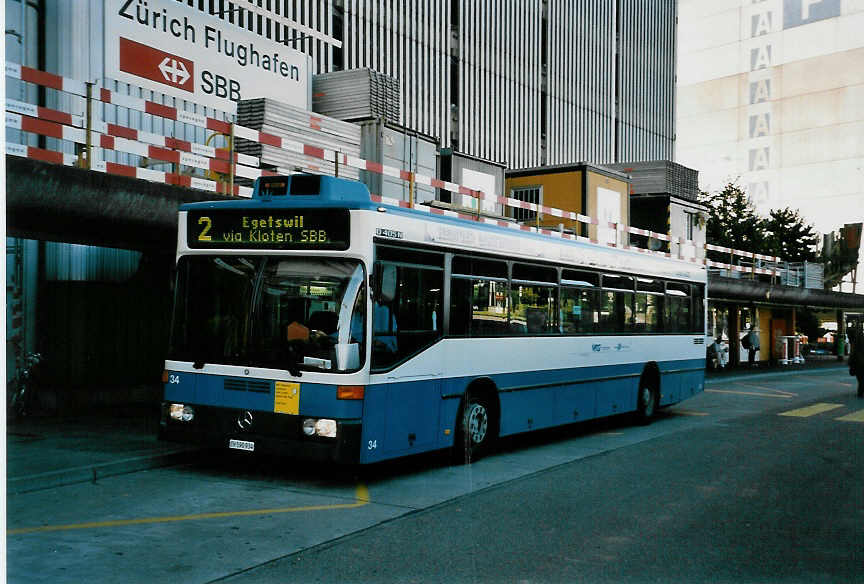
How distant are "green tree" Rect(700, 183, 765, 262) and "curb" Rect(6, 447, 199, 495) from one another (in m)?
→ 42.1

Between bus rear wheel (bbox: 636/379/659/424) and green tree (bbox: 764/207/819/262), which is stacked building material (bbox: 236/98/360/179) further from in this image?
green tree (bbox: 764/207/819/262)

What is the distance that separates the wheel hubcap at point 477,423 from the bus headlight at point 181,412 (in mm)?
3019

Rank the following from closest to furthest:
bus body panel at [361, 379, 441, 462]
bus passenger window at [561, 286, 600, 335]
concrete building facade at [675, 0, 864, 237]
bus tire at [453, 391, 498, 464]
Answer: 1. bus body panel at [361, 379, 441, 462]
2. bus tire at [453, 391, 498, 464]
3. bus passenger window at [561, 286, 600, 335]
4. concrete building facade at [675, 0, 864, 237]

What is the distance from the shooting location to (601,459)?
423 inches

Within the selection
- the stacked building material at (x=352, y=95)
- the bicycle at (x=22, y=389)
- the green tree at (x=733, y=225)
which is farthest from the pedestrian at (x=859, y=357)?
the green tree at (x=733, y=225)

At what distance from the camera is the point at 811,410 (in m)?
17.5

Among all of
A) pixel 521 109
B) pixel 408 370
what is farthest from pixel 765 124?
pixel 408 370

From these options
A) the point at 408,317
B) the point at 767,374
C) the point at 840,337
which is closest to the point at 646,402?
the point at 408,317

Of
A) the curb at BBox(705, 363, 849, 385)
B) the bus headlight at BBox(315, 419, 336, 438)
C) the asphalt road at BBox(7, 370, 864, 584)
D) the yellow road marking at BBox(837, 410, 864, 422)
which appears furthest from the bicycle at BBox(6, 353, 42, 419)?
the curb at BBox(705, 363, 849, 385)

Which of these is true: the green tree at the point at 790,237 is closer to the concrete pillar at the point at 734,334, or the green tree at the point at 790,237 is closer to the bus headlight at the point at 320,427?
the concrete pillar at the point at 734,334

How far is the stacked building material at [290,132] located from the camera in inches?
573

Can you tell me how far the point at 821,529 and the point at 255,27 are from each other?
21.7 m

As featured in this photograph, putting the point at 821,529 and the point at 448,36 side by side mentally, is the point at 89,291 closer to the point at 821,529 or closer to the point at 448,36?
the point at 821,529

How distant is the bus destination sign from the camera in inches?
330
